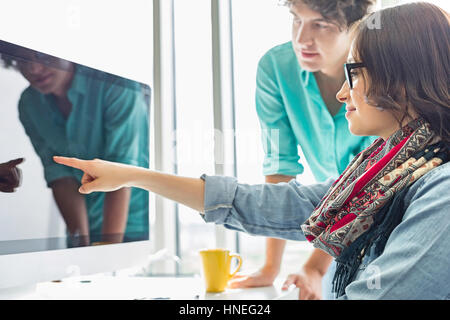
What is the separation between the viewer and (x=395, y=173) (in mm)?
724

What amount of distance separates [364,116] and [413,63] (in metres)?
0.12

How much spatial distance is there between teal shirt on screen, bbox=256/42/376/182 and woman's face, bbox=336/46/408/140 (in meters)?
0.51

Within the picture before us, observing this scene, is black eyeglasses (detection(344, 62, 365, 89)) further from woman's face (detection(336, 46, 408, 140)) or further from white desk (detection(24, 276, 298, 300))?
white desk (detection(24, 276, 298, 300))

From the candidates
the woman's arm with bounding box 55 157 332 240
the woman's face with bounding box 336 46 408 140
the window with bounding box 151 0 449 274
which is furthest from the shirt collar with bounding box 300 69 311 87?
A: the window with bounding box 151 0 449 274

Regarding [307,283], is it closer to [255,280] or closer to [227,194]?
[255,280]

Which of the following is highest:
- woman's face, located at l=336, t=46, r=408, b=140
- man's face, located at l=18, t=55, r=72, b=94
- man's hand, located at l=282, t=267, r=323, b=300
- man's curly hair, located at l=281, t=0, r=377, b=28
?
man's curly hair, located at l=281, t=0, r=377, b=28

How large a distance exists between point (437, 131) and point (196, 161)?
1.63 m

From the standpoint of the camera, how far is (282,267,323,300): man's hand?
110 centimetres

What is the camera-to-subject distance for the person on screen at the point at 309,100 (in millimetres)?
1231

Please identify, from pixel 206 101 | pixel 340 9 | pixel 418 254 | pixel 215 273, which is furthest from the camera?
pixel 206 101

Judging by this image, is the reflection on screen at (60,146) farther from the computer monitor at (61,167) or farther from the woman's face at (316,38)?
the woman's face at (316,38)

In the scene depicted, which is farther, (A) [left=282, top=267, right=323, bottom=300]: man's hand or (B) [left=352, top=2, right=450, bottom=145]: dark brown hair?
(A) [left=282, top=267, right=323, bottom=300]: man's hand

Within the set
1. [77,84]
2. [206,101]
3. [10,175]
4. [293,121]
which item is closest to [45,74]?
[77,84]

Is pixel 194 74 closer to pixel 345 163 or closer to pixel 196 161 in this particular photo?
pixel 196 161
